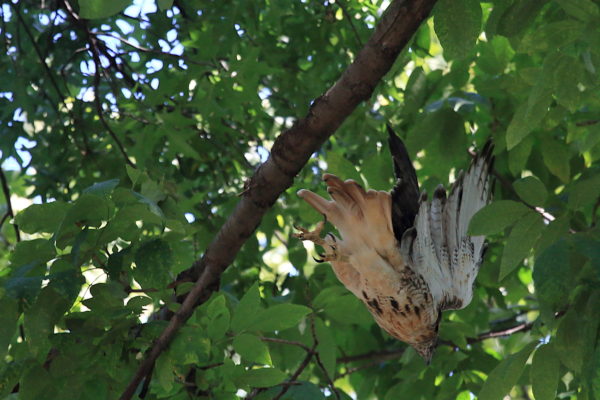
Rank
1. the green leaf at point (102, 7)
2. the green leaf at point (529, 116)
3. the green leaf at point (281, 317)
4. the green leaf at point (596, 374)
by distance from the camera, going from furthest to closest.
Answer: the green leaf at point (281, 317) < the green leaf at point (529, 116) < the green leaf at point (102, 7) < the green leaf at point (596, 374)

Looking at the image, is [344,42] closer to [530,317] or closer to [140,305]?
[140,305]

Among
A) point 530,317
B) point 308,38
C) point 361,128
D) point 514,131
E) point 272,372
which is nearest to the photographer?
point 514,131

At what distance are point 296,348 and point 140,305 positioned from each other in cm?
107

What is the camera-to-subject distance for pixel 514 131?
6.28 ft

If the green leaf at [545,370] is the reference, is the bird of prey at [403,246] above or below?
above

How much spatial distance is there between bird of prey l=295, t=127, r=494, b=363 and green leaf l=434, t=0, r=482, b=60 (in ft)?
1.24

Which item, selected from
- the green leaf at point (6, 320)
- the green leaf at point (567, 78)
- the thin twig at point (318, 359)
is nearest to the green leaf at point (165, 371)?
the green leaf at point (6, 320)

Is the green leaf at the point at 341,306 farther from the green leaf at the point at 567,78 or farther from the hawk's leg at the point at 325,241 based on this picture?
the green leaf at the point at 567,78

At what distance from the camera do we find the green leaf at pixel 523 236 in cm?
195

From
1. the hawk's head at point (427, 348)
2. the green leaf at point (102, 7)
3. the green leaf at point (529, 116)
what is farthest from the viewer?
the hawk's head at point (427, 348)

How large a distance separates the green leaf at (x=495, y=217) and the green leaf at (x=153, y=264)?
720 mm

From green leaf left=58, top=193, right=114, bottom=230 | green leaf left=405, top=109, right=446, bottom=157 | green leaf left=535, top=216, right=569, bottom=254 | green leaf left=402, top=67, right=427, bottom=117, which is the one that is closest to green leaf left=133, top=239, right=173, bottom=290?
green leaf left=58, top=193, right=114, bottom=230

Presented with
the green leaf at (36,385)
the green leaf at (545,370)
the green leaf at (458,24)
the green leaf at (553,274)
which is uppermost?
the green leaf at (458,24)

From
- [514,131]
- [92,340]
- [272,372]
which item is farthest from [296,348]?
[514,131]
